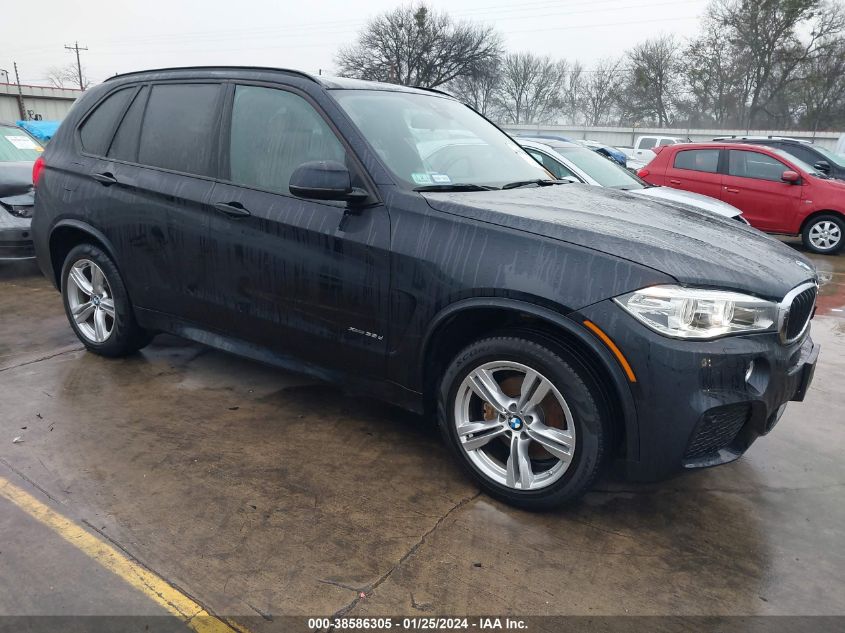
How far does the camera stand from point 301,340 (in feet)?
11.1

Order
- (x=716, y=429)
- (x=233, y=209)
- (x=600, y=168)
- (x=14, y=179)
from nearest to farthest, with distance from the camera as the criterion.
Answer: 1. (x=716, y=429)
2. (x=233, y=209)
3. (x=14, y=179)
4. (x=600, y=168)

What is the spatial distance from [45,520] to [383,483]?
1433 mm

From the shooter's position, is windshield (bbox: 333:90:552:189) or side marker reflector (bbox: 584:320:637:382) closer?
side marker reflector (bbox: 584:320:637:382)

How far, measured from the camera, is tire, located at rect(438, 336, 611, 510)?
2.60m

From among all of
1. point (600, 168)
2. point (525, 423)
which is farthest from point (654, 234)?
point (600, 168)

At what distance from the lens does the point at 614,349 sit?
246cm

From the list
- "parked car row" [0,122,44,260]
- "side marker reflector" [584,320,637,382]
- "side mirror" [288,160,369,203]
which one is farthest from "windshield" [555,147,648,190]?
"parked car row" [0,122,44,260]

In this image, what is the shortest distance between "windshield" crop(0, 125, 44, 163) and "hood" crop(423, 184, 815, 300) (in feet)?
22.4

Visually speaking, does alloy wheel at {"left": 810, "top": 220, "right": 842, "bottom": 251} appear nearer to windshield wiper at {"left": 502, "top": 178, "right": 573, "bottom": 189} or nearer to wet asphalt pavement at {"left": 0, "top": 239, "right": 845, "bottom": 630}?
wet asphalt pavement at {"left": 0, "top": 239, "right": 845, "bottom": 630}

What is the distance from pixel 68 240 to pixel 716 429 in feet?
13.8

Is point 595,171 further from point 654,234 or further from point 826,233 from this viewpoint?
point 654,234

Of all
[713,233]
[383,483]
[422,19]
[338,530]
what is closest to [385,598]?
[338,530]

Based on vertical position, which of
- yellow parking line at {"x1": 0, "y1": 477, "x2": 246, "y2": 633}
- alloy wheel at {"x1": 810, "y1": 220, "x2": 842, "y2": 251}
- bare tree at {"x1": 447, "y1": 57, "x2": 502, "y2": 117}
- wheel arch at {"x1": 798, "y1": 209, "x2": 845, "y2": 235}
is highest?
bare tree at {"x1": 447, "y1": 57, "x2": 502, "y2": 117}

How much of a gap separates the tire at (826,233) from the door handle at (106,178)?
9960 millimetres
